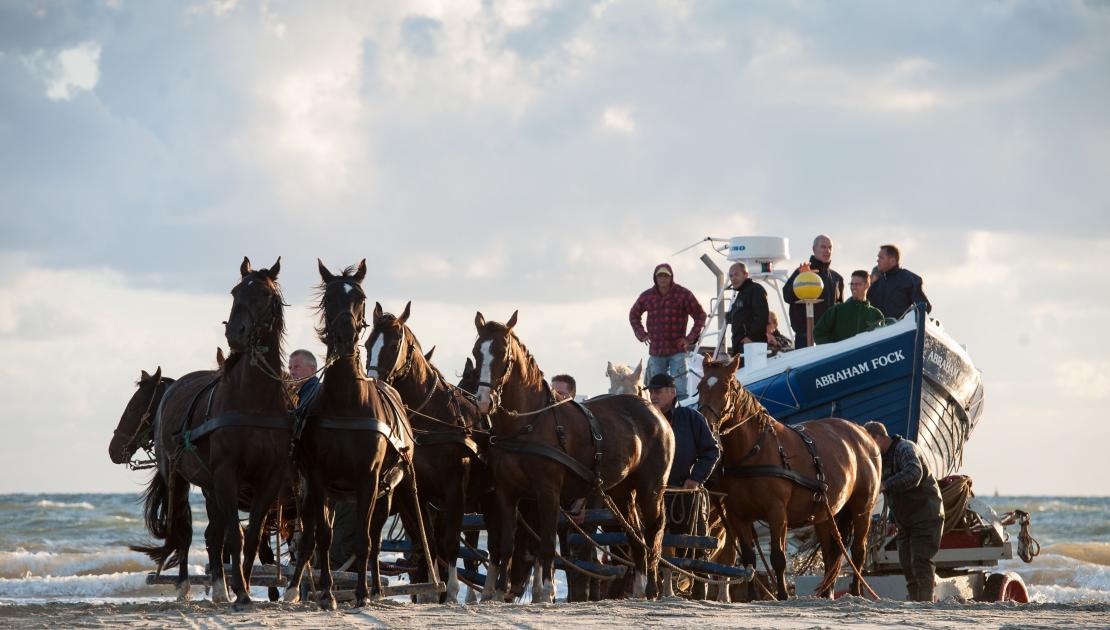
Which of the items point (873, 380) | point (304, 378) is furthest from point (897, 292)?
point (304, 378)

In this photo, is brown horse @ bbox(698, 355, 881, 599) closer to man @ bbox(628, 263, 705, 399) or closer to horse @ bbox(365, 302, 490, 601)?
horse @ bbox(365, 302, 490, 601)

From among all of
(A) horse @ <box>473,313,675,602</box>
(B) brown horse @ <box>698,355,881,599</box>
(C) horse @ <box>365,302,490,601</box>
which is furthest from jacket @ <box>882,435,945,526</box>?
(C) horse @ <box>365,302,490,601</box>

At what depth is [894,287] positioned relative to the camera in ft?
52.1

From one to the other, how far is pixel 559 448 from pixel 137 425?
145 inches

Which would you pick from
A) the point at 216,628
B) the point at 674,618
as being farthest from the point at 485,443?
the point at 216,628

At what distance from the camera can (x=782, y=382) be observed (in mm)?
14891

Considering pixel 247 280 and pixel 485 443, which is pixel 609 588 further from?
pixel 247 280

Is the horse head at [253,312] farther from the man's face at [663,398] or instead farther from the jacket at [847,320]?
the jacket at [847,320]

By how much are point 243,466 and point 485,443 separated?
6.75 ft

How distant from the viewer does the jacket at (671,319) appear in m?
14.6

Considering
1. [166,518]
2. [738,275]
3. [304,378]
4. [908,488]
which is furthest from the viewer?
[738,275]

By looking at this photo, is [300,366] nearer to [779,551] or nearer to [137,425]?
[137,425]

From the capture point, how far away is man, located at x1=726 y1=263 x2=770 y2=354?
1466 cm

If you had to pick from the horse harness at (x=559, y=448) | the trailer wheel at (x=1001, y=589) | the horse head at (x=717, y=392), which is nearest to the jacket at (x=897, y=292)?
the trailer wheel at (x=1001, y=589)
